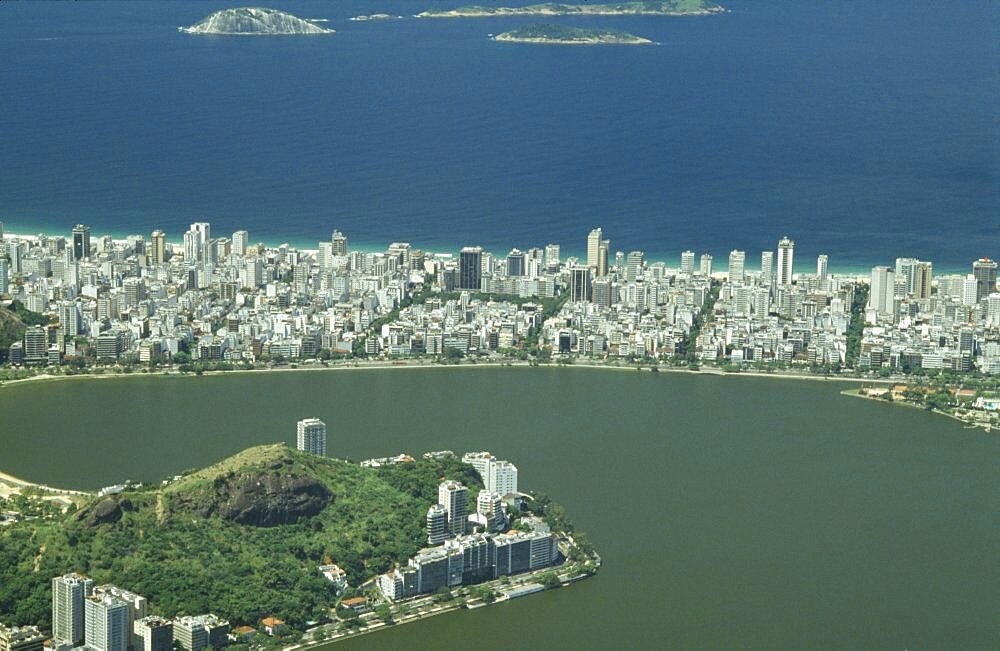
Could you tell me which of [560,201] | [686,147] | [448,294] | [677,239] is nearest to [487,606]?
[448,294]

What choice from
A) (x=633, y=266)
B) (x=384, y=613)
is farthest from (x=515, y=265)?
(x=384, y=613)

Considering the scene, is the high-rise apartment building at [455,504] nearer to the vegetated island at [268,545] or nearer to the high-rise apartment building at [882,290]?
the vegetated island at [268,545]

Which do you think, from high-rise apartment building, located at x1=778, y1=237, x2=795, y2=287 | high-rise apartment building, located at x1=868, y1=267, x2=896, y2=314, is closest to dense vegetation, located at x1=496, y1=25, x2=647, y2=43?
high-rise apartment building, located at x1=778, y1=237, x2=795, y2=287

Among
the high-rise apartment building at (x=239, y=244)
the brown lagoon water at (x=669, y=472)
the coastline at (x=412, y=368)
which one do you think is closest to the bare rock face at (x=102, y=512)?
the brown lagoon water at (x=669, y=472)

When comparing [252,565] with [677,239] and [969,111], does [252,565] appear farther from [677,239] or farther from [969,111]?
[969,111]

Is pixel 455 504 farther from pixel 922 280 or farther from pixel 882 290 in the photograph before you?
pixel 922 280

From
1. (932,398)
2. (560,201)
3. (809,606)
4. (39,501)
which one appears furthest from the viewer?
(560,201)
